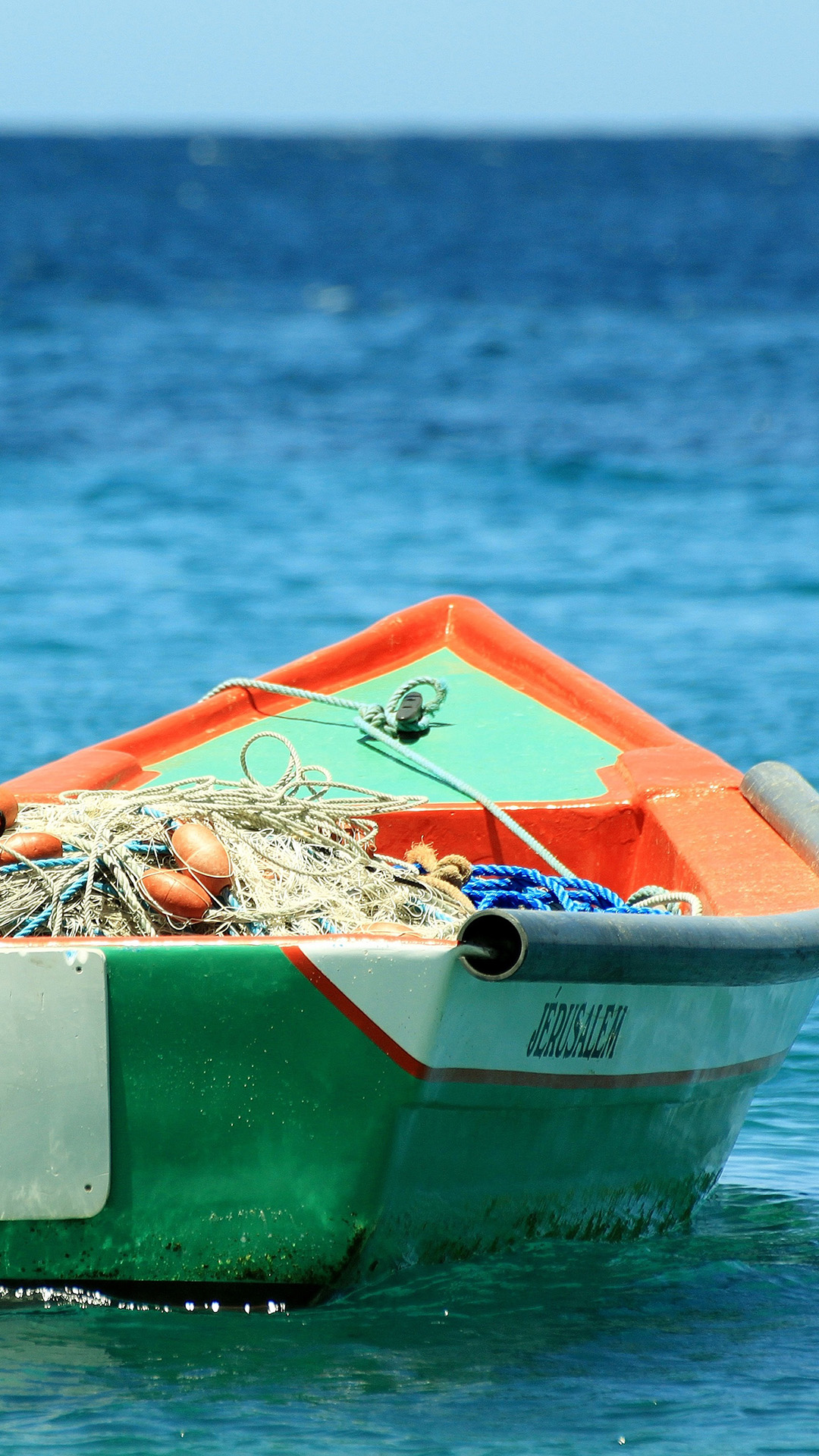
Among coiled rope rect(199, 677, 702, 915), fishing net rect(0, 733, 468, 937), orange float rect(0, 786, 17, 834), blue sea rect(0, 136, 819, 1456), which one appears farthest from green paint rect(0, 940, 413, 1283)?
coiled rope rect(199, 677, 702, 915)

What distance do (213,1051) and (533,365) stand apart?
62.5ft

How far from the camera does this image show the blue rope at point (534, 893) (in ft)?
11.8

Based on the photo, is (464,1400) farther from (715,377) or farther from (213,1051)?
(715,377)

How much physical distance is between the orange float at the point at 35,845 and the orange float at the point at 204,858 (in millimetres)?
239

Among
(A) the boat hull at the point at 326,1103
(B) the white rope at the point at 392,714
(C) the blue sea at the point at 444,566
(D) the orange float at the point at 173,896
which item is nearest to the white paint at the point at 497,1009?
(A) the boat hull at the point at 326,1103

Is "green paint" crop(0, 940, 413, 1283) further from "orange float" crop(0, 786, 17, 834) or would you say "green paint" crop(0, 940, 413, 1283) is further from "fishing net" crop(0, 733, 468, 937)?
"orange float" crop(0, 786, 17, 834)

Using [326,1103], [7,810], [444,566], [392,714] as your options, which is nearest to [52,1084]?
[326,1103]

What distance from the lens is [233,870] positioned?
3391mm

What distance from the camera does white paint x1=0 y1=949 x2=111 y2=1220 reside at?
278 centimetres

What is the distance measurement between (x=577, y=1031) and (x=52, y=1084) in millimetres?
865

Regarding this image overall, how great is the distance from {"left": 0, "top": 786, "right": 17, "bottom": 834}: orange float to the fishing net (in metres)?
0.03

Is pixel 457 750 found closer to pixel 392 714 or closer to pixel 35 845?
pixel 392 714

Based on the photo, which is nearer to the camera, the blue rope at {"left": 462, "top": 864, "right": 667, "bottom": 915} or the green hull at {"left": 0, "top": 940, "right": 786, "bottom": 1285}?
the green hull at {"left": 0, "top": 940, "right": 786, "bottom": 1285}

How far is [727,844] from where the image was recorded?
4.04 metres
